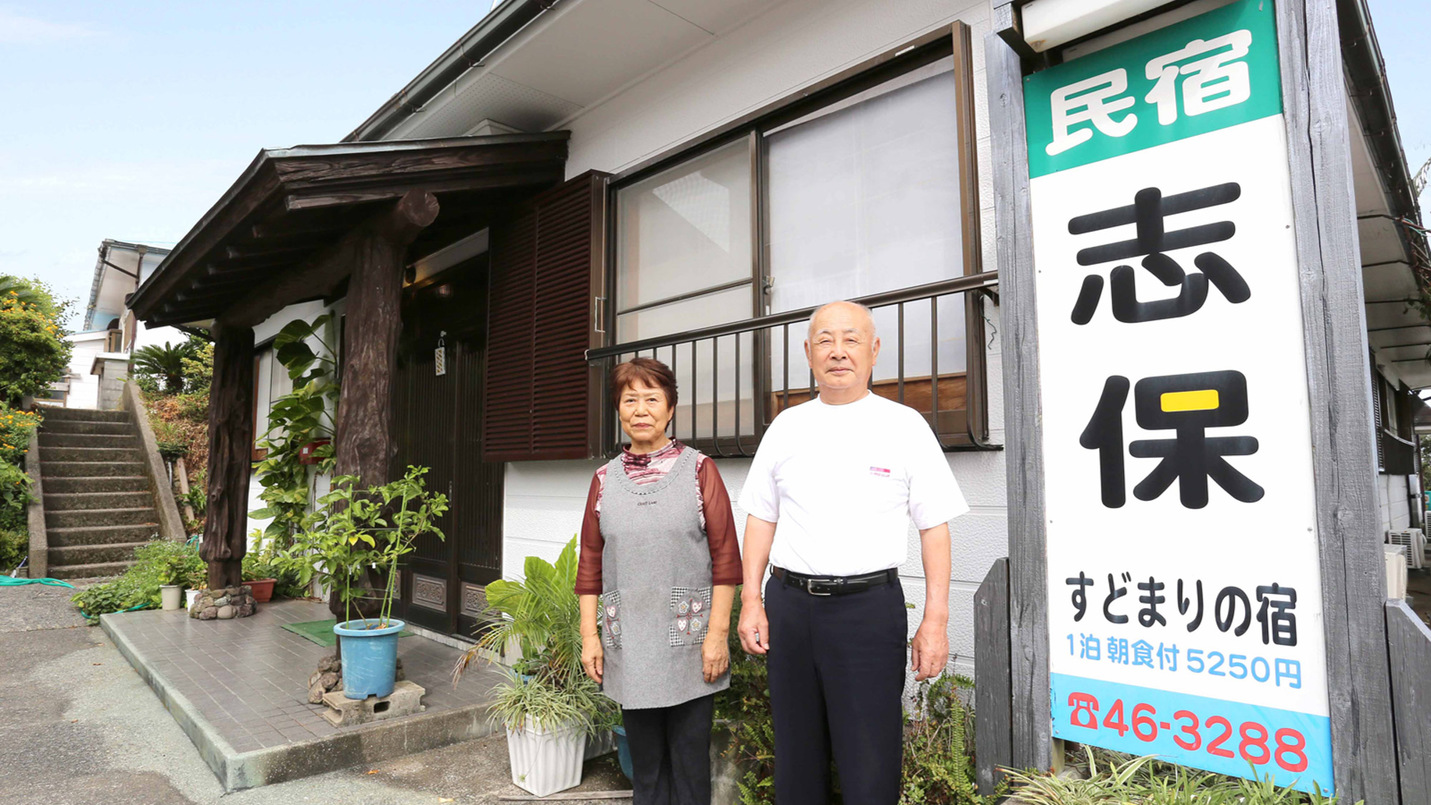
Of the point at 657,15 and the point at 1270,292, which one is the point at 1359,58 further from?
the point at 657,15

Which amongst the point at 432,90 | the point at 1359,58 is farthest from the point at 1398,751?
the point at 432,90

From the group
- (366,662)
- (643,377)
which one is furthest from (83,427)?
(643,377)

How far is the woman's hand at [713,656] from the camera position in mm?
2393

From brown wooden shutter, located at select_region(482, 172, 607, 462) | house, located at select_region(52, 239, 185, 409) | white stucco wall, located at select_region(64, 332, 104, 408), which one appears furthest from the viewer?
white stucco wall, located at select_region(64, 332, 104, 408)

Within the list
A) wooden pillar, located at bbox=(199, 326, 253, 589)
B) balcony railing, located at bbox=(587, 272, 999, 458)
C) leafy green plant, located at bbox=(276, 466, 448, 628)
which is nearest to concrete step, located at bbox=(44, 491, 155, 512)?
wooden pillar, located at bbox=(199, 326, 253, 589)

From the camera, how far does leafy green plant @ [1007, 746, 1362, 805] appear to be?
182 cm

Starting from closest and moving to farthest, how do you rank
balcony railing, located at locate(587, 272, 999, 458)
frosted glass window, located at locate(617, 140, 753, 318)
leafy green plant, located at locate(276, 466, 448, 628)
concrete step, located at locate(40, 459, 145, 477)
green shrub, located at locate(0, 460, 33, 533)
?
balcony railing, located at locate(587, 272, 999, 458) < leafy green plant, located at locate(276, 466, 448, 628) < frosted glass window, located at locate(617, 140, 753, 318) < green shrub, located at locate(0, 460, 33, 533) < concrete step, located at locate(40, 459, 145, 477)

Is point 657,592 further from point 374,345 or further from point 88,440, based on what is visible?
point 88,440

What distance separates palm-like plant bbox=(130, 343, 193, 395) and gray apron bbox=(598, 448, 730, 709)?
15245 mm

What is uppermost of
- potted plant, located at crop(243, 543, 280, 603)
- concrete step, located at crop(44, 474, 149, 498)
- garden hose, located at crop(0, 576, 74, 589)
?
concrete step, located at crop(44, 474, 149, 498)

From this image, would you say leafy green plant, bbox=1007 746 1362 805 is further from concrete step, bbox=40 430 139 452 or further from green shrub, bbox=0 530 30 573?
concrete step, bbox=40 430 139 452

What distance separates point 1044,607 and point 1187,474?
1.74 feet

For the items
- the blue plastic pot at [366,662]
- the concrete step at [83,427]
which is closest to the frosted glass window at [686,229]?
the blue plastic pot at [366,662]

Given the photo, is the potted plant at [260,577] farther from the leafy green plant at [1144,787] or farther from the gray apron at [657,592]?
the leafy green plant at [1144,787]
